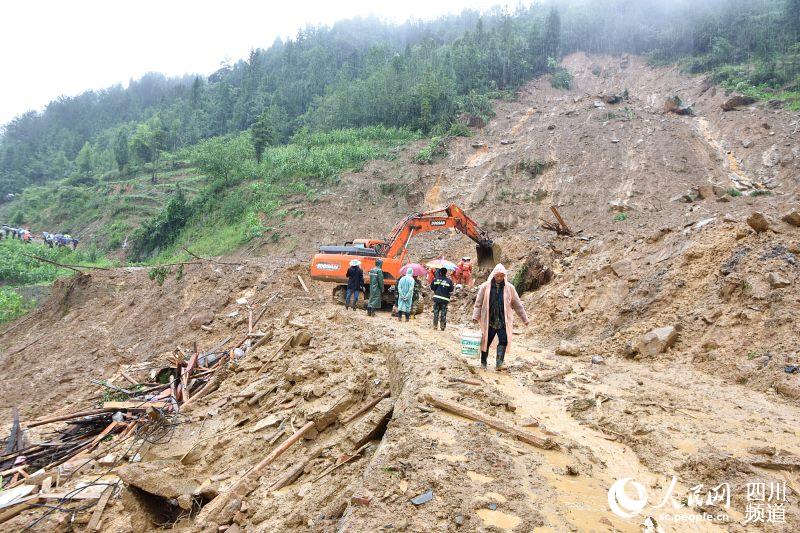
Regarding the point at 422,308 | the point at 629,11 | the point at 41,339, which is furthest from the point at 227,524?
the point at 629,11

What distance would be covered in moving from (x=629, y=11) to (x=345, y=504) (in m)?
74.6

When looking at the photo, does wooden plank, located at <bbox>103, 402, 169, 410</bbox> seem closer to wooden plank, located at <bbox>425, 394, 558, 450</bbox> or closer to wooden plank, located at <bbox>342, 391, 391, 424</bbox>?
wooden plank, located at <bbox>342, 391, 391, 424</bbox>

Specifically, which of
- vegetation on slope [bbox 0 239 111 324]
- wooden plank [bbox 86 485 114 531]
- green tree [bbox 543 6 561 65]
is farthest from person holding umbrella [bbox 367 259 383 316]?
green tree [bbox 543 6 561 65]

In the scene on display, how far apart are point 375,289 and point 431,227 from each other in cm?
312

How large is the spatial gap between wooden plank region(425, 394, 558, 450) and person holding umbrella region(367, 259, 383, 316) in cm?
699

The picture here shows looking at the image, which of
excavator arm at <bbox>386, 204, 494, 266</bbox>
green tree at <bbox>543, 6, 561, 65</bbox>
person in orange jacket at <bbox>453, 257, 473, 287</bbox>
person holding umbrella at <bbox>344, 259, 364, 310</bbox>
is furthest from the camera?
green tree at <bbox>543, 6, 561, 65</bbox>

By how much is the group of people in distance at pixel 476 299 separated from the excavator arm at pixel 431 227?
2.60ft

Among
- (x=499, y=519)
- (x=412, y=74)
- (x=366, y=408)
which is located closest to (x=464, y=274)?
(x=366, y=408)

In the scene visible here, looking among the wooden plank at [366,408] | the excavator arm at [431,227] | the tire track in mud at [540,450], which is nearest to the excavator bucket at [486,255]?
the excavator arm at [431,227]

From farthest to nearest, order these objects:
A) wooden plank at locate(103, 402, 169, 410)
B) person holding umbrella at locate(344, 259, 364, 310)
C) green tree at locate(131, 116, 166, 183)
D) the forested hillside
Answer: green tree at locate(131, 116, 166, 183), the forested hillside, person holding umbrella at locate(344, 259, 364, 310), wooden plank at locate(103, 402, 169, 410)

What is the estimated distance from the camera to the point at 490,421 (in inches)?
153

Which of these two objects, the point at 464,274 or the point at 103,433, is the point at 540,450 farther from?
the point at 464,274

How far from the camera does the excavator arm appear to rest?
12562 mm

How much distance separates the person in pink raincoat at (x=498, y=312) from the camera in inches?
255
